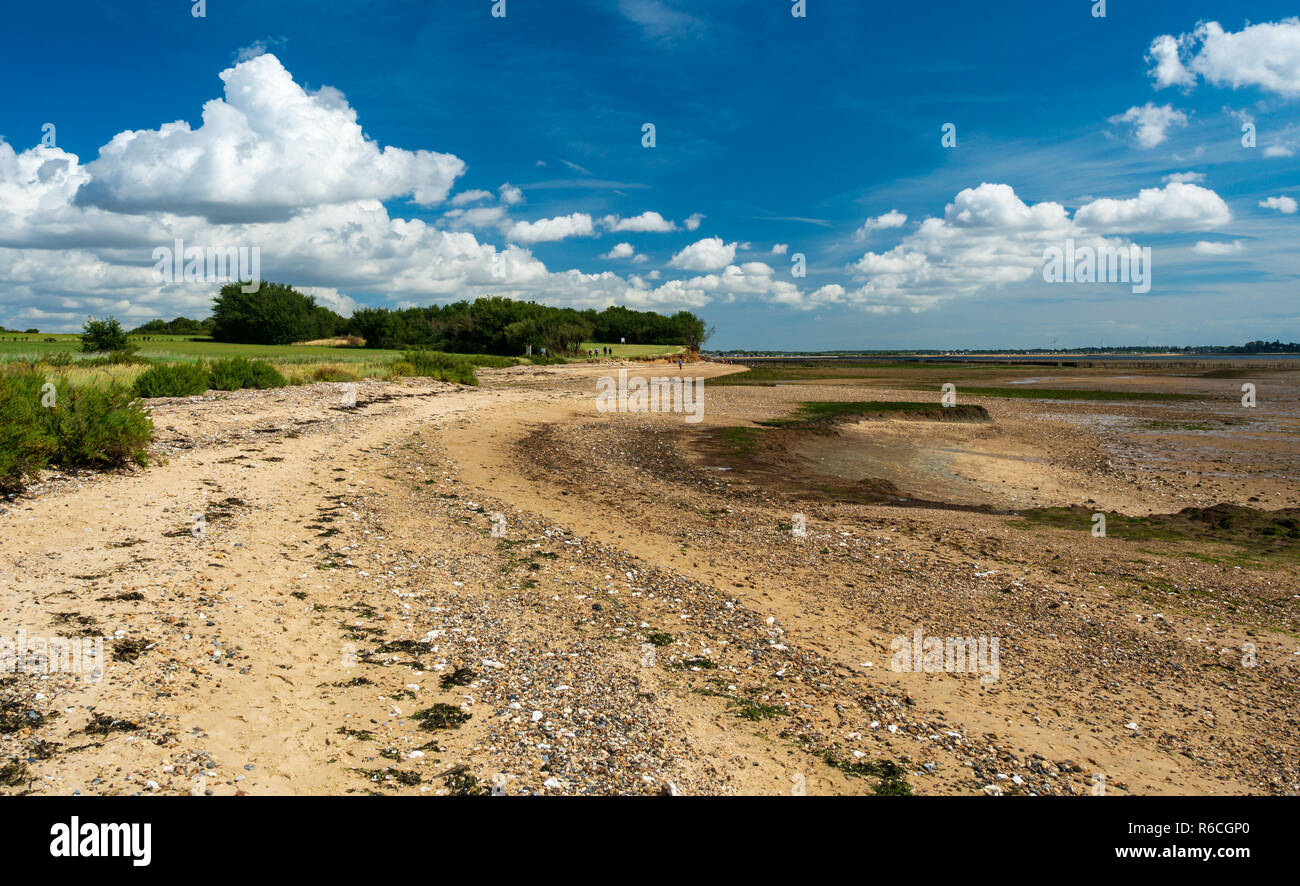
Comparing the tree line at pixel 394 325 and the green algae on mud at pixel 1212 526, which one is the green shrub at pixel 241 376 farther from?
the tree line at pixel 394 325

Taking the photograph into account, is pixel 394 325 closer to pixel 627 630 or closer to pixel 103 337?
pixel 103 337

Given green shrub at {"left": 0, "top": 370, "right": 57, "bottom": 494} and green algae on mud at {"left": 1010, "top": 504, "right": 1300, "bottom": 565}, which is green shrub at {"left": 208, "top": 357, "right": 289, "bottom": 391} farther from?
green algae on mud at {"left": 1010, "top": 504, "right": 1300, "bottom": 565}

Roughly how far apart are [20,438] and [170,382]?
16.1m

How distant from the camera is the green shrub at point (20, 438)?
33.9 feet

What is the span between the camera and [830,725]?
20.6 feet

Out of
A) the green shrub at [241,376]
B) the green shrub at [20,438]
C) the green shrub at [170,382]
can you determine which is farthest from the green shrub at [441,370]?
the green shrub at [20,438]

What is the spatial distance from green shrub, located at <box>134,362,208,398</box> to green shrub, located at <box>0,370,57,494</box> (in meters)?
13.5

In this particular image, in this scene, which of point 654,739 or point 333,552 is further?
Result: point 333,552

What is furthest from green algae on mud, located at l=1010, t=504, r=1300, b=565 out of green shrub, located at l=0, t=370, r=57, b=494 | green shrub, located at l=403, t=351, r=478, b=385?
green shrub, located at l=403, t=351, r=478, b=385
